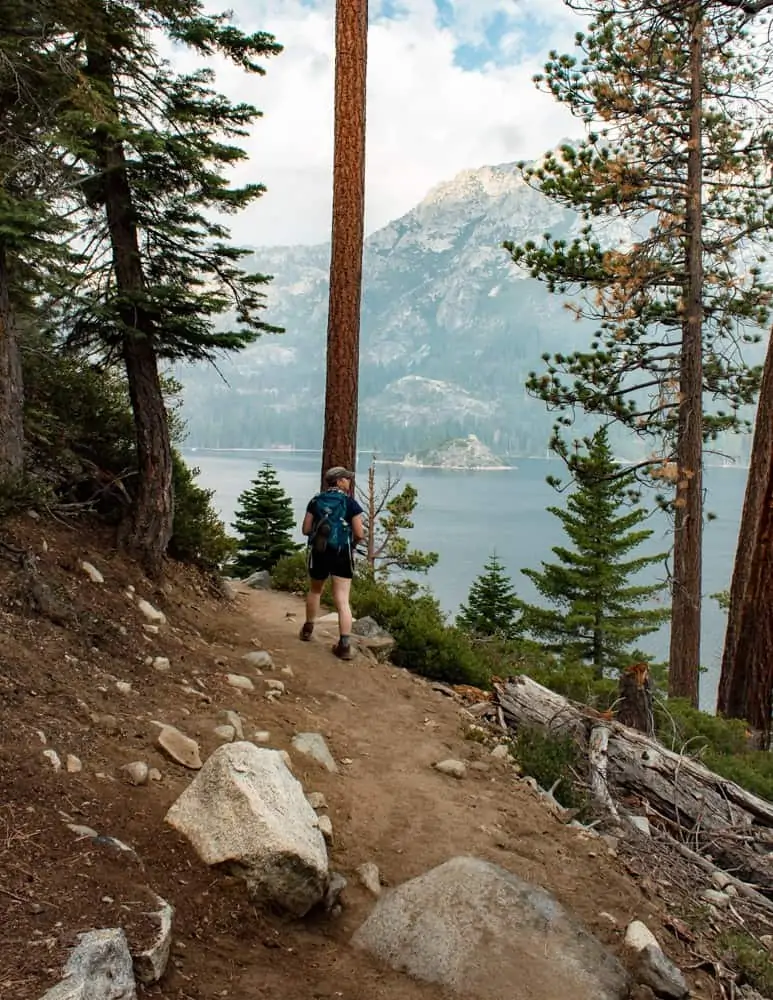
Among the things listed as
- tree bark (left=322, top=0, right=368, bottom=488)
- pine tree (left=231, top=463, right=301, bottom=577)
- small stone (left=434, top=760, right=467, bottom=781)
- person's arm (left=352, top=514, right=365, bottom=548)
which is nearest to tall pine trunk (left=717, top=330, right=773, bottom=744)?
person's arm (left=352, top=514, right=365, bottom=548)

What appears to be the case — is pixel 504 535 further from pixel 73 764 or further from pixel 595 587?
pixel 73 764

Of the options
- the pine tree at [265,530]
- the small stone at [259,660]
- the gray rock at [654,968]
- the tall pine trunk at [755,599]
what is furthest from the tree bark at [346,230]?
the gray rock at [654,968]

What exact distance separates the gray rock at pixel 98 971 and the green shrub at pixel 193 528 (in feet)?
20.5

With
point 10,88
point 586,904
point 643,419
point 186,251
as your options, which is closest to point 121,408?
point 186,251

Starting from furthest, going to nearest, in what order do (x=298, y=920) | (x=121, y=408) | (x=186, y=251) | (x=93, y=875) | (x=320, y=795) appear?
1. (x=121, y=408)
2. (x=186, y=251)
3. (x=320, y=795)
4. (x=298, y=920)
5. (x=93, y=875)

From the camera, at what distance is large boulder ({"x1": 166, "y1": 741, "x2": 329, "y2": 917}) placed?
11.2 feet

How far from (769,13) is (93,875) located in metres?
8.23

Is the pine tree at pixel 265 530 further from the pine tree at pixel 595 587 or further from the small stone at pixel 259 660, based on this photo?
the pine tree at pixel 595 587

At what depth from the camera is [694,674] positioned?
1191cm

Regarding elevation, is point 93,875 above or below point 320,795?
above

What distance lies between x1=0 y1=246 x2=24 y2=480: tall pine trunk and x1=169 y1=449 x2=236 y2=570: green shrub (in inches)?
106

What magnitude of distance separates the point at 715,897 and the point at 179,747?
348cm

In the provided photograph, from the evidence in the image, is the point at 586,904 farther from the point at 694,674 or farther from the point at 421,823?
the point at 694,674

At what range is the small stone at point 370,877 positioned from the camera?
3850 millimetres
